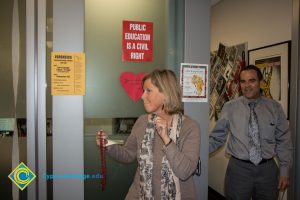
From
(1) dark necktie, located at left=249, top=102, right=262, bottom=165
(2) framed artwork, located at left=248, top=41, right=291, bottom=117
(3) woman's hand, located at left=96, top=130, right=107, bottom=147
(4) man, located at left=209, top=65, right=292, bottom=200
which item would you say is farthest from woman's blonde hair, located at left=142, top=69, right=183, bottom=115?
(2) framed artwork, located at left=248, top=41, right=291, bottom=117

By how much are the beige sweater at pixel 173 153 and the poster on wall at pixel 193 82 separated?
298mm

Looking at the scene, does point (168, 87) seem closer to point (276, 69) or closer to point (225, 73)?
point (276, 69)

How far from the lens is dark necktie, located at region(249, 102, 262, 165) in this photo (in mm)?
2244

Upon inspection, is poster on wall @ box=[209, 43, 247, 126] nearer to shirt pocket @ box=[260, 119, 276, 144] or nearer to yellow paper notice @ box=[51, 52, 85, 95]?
shirt pocket @ box=[260, 119, 276, 144]

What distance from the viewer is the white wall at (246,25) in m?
2.88

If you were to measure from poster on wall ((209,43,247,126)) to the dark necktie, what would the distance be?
134 cm

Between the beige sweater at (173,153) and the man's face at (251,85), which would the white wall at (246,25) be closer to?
the man's face at (251,85)

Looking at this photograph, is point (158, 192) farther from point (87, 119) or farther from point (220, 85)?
point (220, 85)

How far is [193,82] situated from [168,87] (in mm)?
355

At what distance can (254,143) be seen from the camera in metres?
2.27

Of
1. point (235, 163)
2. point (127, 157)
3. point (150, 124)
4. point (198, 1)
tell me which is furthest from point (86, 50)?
point (235, 163)

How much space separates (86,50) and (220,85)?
10.0ft

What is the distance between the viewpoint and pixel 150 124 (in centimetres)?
156

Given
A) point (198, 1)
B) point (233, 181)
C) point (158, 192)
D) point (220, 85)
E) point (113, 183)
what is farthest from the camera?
point (220, 85)
